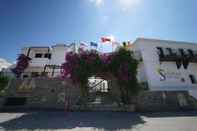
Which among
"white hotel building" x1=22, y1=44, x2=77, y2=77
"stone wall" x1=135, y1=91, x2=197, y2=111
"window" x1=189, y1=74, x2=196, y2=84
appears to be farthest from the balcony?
"white hotel building" x1=22, y1=44, x2=77, y2=77

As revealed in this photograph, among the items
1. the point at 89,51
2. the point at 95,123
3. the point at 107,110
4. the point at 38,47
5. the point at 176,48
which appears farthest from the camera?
the point at 38,47

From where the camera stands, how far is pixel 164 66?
20.6 meters

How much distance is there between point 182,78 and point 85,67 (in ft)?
45.4

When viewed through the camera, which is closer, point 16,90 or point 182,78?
point 16,90

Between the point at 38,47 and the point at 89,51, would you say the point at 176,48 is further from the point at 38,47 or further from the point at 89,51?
the point at 38,47

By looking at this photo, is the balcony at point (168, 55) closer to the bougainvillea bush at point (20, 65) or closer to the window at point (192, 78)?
the window at point (192, 78)

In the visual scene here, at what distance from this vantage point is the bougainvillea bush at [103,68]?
568 inches

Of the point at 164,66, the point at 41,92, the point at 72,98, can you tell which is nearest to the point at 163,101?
the point at 164,66

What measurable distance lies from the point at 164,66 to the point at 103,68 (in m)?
10.0

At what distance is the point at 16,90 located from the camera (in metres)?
15.5

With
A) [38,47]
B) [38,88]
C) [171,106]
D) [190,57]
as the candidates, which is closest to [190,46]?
[190,57]

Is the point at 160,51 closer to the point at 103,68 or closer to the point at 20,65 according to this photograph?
the point at 103,68

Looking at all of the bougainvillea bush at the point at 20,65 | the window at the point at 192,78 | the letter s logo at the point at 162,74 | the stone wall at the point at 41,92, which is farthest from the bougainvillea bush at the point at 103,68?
the window at the point at 192,78

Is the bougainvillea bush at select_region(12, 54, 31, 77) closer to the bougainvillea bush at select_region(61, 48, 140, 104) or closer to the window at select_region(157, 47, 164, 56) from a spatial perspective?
the bougainvillea bush at select_region(61, 48, 140, 104)
